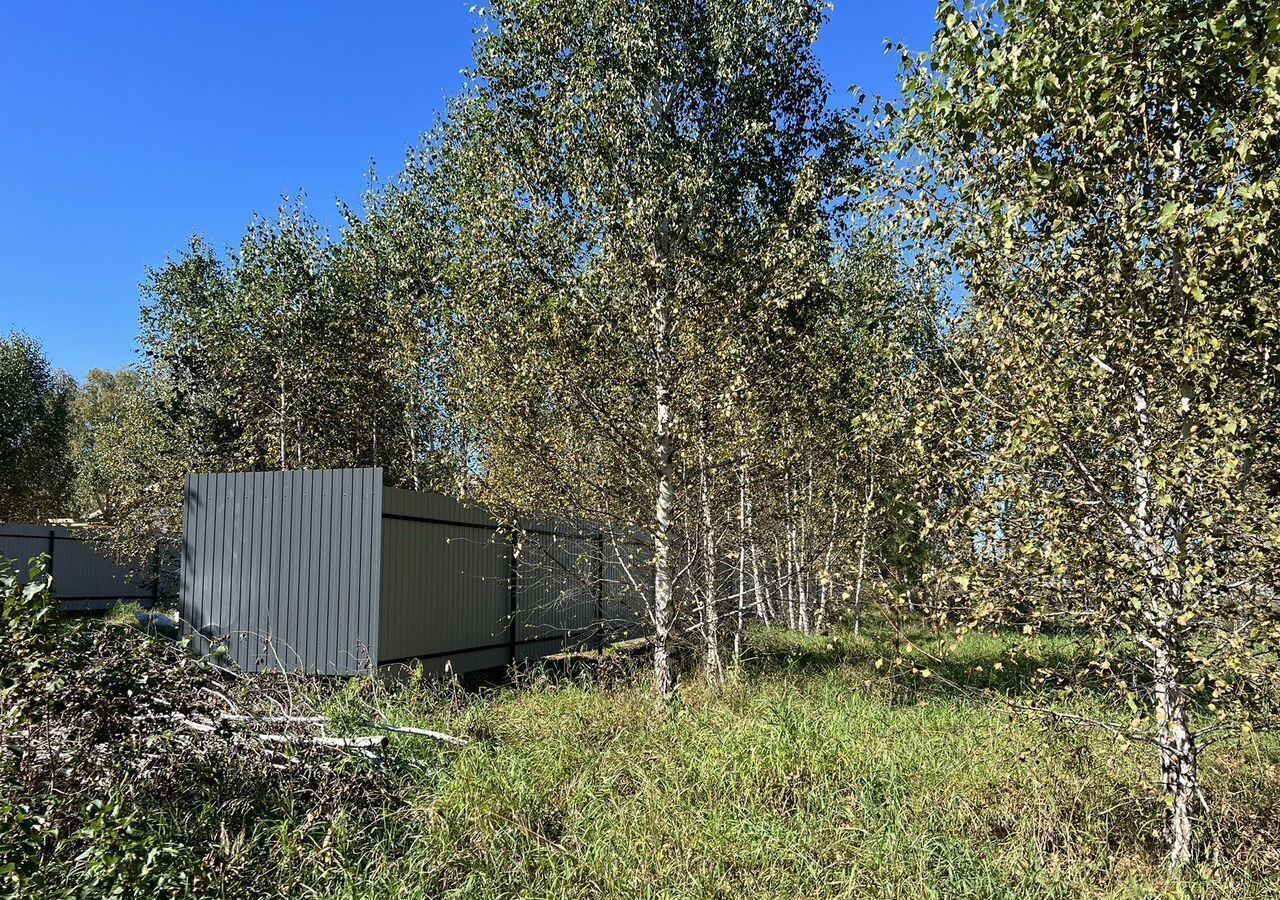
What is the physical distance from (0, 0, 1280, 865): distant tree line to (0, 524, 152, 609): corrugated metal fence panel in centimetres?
209

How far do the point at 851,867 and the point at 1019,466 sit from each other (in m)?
2.25

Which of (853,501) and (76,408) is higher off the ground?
(76,408)

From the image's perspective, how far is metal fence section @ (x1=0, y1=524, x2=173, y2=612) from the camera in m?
19.0

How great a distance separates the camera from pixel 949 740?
5.70 m

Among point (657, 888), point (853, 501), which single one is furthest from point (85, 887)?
point (853, 501)

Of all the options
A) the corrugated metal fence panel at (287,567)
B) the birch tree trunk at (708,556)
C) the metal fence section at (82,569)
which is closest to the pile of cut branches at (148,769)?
the corrugated metal fence panel at (287,567)

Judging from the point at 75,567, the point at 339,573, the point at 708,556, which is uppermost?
the point at 708,556

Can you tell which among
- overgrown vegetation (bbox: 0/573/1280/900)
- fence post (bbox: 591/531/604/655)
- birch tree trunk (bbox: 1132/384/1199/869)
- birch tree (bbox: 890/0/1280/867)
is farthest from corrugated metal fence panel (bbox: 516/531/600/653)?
birch tree trunk (bbox: 1132/384/1199/869)

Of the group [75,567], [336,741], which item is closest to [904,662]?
[336,741]

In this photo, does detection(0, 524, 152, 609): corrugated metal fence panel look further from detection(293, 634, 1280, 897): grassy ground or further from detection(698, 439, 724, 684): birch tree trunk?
detection(293, 634, 1280, 897): grassy ground

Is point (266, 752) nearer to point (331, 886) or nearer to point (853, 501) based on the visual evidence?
point (331, 886)

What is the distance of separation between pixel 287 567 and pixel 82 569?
49.1 ft

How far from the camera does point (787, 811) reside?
4.65 m

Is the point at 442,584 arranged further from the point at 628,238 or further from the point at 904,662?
the point at 904,662
